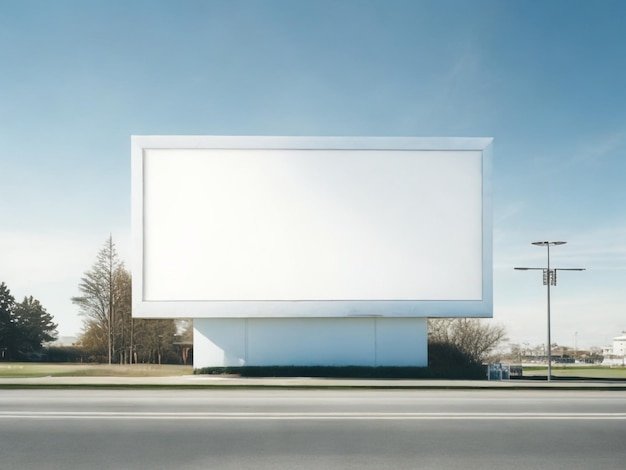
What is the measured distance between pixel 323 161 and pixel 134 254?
10752 millimetres

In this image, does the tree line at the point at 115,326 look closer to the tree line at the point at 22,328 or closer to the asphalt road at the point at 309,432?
the tree line at the point at 22,328

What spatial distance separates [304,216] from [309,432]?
1875 cm

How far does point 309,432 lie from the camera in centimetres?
1095

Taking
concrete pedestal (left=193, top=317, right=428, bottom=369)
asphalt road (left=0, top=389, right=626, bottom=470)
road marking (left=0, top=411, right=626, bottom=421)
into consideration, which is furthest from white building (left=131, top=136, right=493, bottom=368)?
road marking (left=0, top=411, right=626, bottom=421)

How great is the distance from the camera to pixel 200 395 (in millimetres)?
18328

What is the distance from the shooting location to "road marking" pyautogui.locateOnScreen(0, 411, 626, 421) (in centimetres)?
1283

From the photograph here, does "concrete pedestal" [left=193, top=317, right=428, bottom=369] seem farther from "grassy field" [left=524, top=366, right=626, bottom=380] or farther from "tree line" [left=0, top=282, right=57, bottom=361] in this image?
"tree line" [left=0, top=282, right=57, bottom=361]

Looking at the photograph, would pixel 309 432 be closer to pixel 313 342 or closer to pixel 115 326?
pixel 313 342

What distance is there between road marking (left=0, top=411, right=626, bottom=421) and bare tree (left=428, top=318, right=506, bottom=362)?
2196cm

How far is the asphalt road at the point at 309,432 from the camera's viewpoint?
344 inches

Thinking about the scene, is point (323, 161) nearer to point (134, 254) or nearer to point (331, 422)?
point (134, 254)

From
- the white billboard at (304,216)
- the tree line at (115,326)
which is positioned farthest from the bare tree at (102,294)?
the white billboard at (304,216)

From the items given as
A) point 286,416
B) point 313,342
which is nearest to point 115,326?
point 313,342

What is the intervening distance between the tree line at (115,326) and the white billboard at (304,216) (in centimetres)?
2286
